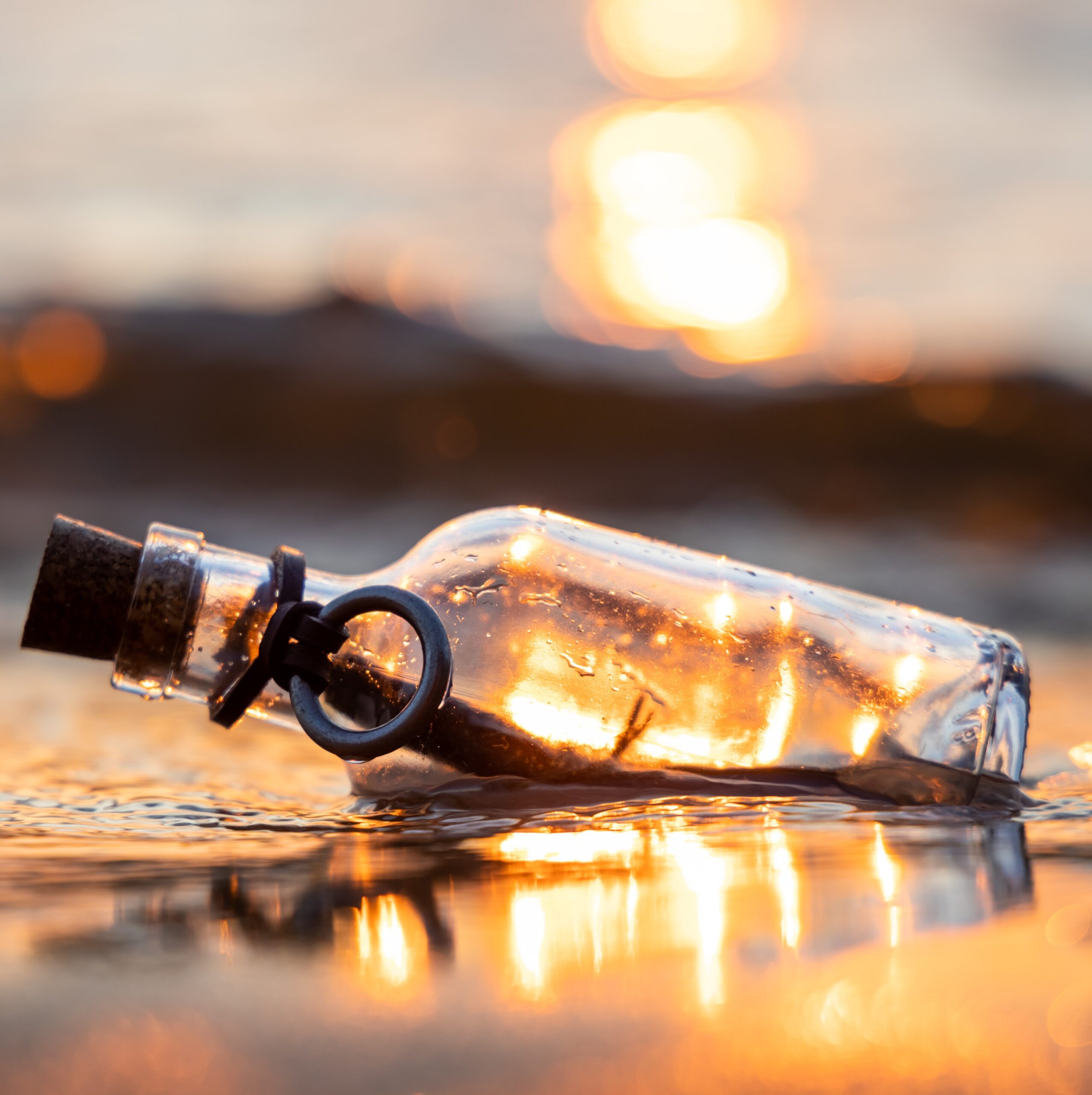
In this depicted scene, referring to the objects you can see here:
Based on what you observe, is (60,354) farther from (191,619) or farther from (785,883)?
(785,883)

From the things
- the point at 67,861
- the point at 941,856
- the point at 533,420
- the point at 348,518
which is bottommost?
the point at 67,861

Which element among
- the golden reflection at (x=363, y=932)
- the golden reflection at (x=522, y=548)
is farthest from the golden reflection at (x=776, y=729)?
the golden reflection at (x=363, y=932)

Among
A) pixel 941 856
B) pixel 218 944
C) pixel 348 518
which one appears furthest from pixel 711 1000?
pixel 348 518

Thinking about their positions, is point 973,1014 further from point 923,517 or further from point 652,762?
point 923,517

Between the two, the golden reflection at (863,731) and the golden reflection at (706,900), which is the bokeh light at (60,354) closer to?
the golden reflection at (863,731)

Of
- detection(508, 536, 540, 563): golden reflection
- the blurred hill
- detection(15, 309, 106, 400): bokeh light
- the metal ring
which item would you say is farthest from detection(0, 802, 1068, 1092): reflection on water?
detection(15, 309, 106, 400): bokeh light

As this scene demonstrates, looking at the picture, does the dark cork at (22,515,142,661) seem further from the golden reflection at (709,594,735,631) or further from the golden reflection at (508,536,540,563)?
the golden reflection at (709,594,735,631)
